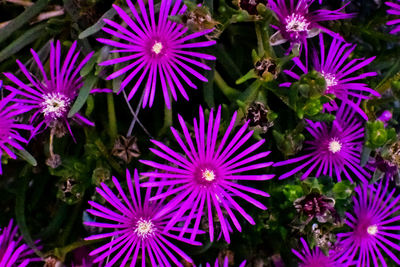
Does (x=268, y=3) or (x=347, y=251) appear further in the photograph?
(x=347, y=251)

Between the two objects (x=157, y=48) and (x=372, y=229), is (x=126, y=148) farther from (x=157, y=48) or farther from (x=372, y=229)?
(x=372, y=229)

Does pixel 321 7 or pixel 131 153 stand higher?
pixel 321 7

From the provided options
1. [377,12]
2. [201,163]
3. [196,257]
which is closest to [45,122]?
[201,163]

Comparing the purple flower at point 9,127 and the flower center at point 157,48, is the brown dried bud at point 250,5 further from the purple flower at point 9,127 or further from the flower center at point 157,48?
the purple flower at point 9,127

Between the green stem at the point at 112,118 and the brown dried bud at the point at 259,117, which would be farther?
the green stem at the point at 112,118

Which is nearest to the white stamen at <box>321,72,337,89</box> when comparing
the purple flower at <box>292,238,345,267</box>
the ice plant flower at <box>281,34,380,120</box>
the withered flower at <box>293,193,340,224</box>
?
the ice plant flower at <box>281,34,380,120</box>

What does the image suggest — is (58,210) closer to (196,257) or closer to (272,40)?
(196,257)

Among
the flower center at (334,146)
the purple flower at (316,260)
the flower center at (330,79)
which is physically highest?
the flower center at (330,79)

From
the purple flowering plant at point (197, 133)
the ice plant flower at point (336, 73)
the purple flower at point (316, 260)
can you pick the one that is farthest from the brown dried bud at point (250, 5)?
the purple flower at point (316, 260)

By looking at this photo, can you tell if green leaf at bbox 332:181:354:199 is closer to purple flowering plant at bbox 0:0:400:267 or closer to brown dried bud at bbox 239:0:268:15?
purple flowering plant at bbox 0:0:400:267
